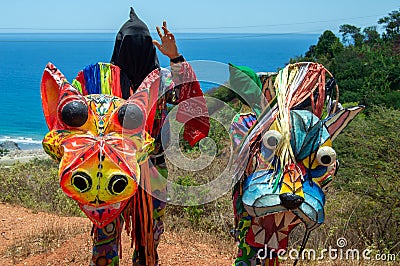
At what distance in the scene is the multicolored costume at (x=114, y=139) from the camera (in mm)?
2717

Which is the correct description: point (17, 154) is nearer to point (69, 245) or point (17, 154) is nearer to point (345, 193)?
point (345, 193)

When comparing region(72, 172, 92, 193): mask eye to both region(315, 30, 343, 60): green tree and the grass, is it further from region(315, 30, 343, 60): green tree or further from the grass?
region(315, 30, 343, 60): green tree

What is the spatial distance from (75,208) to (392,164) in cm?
415

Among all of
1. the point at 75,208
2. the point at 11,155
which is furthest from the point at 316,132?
the point at 11,155

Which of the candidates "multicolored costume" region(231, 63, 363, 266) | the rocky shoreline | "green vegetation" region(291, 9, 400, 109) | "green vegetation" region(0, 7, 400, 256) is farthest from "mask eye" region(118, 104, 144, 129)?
the rocky shoreline

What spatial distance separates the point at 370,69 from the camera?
25594 millimetres

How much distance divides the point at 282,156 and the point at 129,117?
83cm

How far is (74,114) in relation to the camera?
114 inches

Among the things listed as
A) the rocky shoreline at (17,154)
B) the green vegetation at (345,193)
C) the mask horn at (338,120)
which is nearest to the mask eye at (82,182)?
the mask horn at (338,120)

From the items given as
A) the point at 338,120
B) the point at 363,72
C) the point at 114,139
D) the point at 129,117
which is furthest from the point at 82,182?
the point at 363,72

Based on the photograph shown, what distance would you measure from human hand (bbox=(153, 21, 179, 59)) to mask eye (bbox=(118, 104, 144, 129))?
2.48ft

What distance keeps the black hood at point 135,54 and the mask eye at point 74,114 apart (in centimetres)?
72

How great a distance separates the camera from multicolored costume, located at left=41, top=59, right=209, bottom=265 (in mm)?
2717

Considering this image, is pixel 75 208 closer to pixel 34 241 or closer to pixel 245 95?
pixel 34 241
